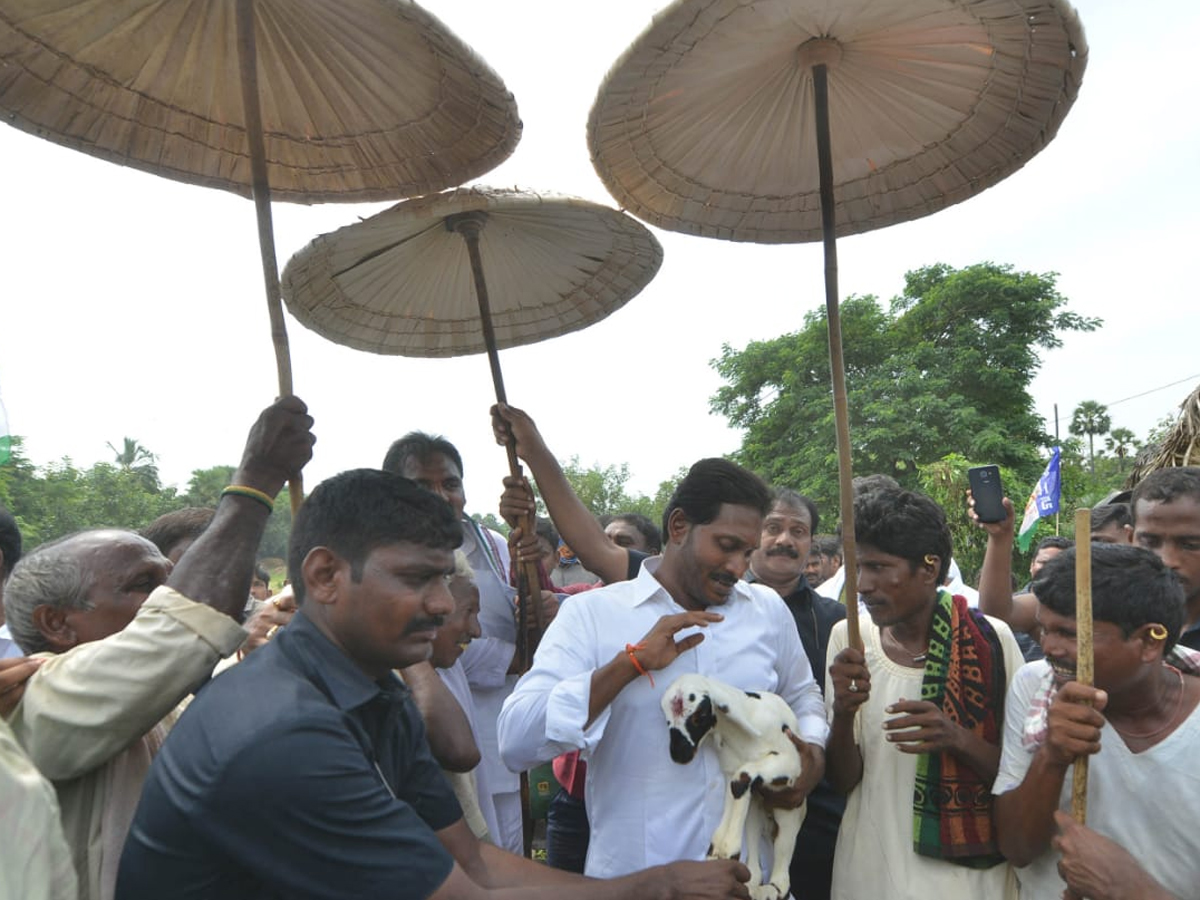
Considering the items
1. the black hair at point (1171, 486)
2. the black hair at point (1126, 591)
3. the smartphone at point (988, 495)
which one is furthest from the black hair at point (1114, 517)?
Result: the black hair at point (1126, 591)

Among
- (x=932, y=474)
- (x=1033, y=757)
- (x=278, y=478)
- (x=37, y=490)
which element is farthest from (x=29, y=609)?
(x=37, y=490)

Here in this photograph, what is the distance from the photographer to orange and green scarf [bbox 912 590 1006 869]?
2.58m

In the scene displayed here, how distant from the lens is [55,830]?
5.01 ft

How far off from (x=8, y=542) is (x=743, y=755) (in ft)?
9.73

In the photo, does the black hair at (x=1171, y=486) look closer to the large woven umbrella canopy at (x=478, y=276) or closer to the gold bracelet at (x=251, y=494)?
the large woven umbrella canopy at (x=478, y=276)

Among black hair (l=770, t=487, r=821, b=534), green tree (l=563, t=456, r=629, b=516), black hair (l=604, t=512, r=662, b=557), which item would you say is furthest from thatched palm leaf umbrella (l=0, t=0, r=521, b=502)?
green tree (l=563, t=456, r=629, b=516)

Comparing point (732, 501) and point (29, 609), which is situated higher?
point (732, 501)

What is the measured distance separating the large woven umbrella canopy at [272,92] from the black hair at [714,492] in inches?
46.5

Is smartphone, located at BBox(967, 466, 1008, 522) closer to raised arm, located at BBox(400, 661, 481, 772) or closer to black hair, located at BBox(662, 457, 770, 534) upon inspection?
black hair, located at BBox(662, 457, 770, 534)

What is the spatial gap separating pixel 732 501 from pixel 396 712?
1.21m

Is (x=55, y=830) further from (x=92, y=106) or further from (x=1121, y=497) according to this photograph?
(x=1121, y=497)

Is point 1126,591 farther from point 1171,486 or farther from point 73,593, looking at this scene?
point 73,593

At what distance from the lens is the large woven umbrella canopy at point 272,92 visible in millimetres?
2400

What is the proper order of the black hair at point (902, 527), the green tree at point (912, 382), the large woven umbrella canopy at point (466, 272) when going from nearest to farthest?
1. the black hair at point (902, 527)
2. the large woven umbrella canopy at point (466, 272)
3. the green tree at point (912, 382)
